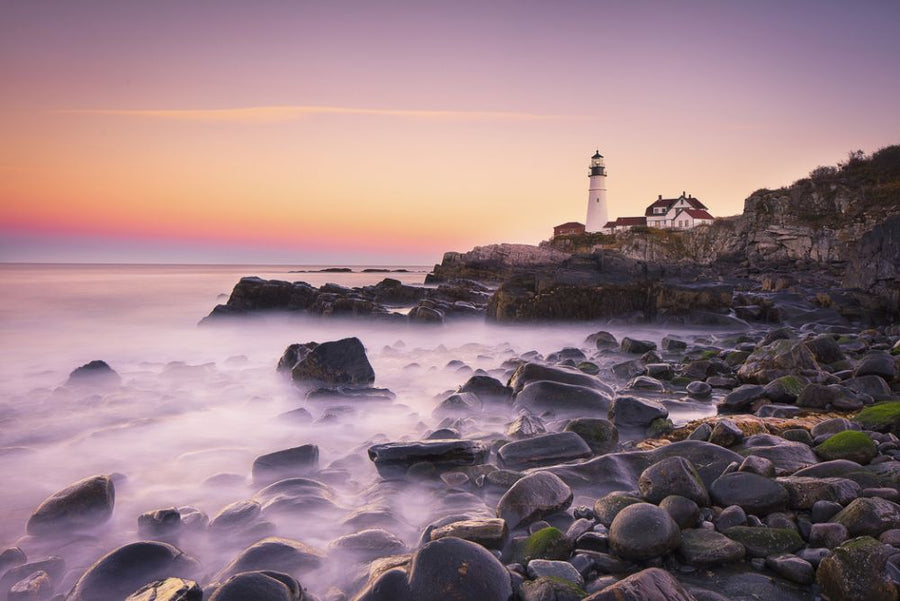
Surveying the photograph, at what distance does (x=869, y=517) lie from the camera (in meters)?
2.51

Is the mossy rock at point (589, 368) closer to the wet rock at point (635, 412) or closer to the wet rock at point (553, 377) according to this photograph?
the wet rock at point (553, 377)

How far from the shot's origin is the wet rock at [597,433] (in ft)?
14.5

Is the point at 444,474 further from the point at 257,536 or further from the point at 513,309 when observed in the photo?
the point at 513,309

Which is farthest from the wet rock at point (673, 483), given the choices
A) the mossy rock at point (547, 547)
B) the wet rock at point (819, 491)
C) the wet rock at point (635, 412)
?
the wet rock at point (635, 412)

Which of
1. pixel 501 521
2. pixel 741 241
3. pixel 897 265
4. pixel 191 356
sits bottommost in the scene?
pixel 191 356

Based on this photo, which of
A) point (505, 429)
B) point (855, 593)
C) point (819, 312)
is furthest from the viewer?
point (819, 312)

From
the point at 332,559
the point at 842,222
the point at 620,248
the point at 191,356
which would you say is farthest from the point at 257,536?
the point at 620,248

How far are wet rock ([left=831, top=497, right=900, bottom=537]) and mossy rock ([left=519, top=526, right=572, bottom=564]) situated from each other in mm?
1338

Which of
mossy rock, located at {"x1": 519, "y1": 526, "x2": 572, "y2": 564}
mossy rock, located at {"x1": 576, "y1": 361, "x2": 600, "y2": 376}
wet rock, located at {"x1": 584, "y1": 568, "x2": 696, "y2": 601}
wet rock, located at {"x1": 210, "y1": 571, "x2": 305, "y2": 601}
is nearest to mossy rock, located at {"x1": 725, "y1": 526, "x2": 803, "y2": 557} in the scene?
wet rock, located at {"x1": 584, "y1": 568, "x2": 696, "y2": 601}

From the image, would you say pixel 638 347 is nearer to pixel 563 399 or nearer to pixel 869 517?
pixel 563 399

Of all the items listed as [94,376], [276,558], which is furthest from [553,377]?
[94,376]

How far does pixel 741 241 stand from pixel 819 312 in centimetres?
3453

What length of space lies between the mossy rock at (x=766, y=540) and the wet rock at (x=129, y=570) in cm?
277

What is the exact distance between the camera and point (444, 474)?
3.92 metres
